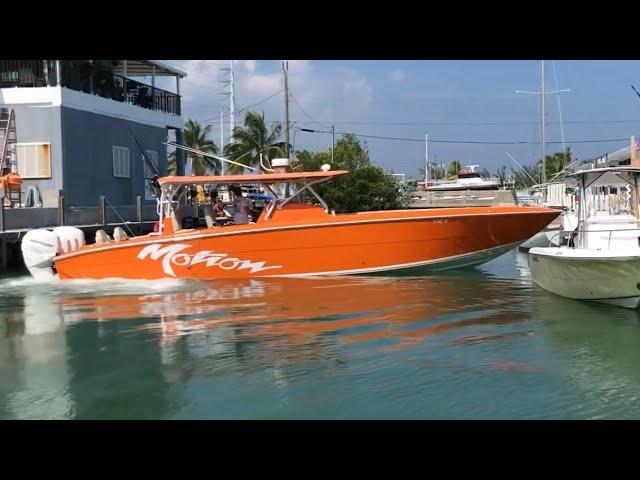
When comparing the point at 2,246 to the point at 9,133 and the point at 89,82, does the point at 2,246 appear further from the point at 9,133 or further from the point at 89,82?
the point at 89,82

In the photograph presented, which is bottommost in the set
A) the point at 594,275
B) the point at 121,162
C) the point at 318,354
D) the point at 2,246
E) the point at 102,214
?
the point at 318,354

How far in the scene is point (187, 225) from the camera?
42.0ft

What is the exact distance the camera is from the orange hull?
11.7 metres

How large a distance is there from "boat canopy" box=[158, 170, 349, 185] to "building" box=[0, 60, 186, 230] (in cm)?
558

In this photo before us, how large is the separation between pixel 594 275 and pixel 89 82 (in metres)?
16.9

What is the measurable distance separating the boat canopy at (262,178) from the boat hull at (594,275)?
13.2ft

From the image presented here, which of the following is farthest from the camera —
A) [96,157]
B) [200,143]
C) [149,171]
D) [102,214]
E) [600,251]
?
[200,143]

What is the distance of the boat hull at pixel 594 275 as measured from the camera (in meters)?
8.74

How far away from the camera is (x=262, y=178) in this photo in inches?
473

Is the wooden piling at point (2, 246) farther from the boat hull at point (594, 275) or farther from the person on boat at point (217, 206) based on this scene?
the boat hull at point (594, 275)

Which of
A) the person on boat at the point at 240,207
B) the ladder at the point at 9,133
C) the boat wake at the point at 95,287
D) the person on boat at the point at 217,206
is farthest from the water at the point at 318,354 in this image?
the ladder at the point at 9,133

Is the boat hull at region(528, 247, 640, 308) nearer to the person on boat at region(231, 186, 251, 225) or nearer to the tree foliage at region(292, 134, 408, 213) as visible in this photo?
the person on boat at region(231, 186, 251, 225)

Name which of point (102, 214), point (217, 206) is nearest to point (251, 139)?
point (102, 214)
